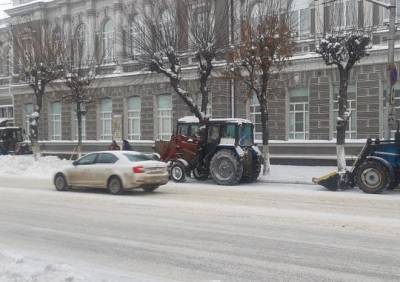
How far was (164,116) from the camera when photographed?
34844 millimetres

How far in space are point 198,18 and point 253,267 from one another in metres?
19.1

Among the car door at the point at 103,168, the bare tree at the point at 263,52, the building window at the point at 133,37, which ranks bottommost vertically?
the car door at the point at 103,168

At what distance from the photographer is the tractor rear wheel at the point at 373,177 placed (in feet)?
54.5

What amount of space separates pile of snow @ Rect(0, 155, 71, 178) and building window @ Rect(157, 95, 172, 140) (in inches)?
274

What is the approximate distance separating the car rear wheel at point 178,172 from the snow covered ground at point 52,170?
330 cm

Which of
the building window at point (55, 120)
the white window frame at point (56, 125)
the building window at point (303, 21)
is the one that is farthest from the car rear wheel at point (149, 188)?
the building window at point (55, 120)

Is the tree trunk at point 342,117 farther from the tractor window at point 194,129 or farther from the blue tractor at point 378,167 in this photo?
the tractor window at point 194,129

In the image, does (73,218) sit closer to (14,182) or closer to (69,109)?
(14,182)

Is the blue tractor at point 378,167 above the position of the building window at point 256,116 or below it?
below

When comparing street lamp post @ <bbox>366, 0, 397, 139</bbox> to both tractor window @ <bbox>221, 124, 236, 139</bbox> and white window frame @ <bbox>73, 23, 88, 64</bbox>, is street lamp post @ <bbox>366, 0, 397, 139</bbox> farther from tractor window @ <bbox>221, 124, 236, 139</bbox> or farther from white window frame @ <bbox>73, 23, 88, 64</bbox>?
white window frame @ <bbox>73, 23, 88, 64</bbox>

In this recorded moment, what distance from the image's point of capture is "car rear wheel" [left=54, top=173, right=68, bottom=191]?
18.6 metres

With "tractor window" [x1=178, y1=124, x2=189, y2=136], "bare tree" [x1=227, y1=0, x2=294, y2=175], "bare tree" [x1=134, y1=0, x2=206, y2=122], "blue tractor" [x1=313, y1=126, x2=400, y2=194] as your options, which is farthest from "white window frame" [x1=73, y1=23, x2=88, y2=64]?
"blue tractor" [x1=313, y1=126, x2=400, y2=194]

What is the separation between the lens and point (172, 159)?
21.5 metres

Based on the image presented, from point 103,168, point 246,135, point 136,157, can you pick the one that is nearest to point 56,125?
point 246,135
